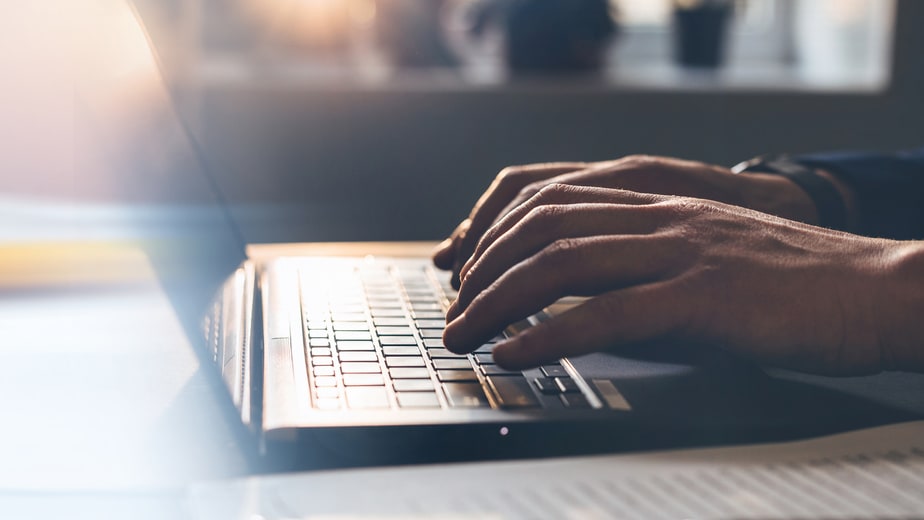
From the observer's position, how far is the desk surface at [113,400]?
15.2 inches

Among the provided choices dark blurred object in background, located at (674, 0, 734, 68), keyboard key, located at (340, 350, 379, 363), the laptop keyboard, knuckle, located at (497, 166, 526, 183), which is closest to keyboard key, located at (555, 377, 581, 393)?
the laptop keyboard

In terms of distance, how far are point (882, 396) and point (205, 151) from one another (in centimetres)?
127

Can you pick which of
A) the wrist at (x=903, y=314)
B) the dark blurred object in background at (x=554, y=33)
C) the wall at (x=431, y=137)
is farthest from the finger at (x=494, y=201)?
the dark blurred object in background at (x=554, y=33)

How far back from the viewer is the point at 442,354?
1.70ft

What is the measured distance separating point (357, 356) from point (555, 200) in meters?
0.15

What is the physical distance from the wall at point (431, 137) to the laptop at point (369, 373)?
80cm

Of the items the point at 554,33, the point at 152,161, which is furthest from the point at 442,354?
the point at 554,33

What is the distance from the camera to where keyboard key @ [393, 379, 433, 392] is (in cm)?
45

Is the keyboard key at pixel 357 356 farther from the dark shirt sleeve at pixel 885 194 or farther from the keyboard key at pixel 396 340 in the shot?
the dark shirt sleeve at pixel 885 194

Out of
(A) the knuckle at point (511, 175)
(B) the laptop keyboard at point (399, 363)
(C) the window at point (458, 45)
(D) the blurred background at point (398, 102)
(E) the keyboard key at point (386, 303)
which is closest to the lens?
(B) the laptop keyboard at point (399, 363)

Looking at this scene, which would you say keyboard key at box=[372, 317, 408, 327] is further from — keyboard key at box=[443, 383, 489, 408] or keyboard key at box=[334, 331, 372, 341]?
keyboard key at box=[443, 383, 489, 408]

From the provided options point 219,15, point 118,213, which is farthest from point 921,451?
point 219,15

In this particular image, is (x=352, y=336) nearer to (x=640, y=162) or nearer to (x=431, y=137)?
(x=640, y=162)

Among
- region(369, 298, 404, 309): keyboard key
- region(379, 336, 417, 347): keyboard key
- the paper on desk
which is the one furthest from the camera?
Answer: region(369, 298, 404, 309): keyboard key
